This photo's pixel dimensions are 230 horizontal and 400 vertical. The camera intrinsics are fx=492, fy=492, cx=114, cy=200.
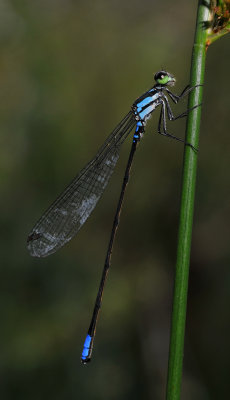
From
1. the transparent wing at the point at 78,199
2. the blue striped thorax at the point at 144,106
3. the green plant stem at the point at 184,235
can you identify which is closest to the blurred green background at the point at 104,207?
the transparent wing at the point at 78,199

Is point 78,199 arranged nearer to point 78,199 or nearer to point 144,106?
point 78,199

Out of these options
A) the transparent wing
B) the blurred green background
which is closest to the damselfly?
the transparent wing

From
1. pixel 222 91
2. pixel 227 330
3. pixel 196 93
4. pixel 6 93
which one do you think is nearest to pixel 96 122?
pixel 6 93

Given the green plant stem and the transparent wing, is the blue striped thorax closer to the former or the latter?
the transparent wing

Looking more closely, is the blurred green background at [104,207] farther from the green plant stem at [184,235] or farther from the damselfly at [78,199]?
the green plant stem at [184,235]

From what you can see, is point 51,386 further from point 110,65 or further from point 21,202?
point 110,65

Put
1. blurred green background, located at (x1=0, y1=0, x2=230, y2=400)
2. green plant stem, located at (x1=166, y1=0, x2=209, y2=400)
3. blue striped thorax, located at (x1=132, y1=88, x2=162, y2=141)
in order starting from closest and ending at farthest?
green plant stem, located at (x1=166, y1=0, x2=209, y2=400)
blue striped thorax, located at (x1=132, y1=88, x2=162, y2=141)
blurred green background, located at (x1=0, y1=0, x2=230, y2=400)
